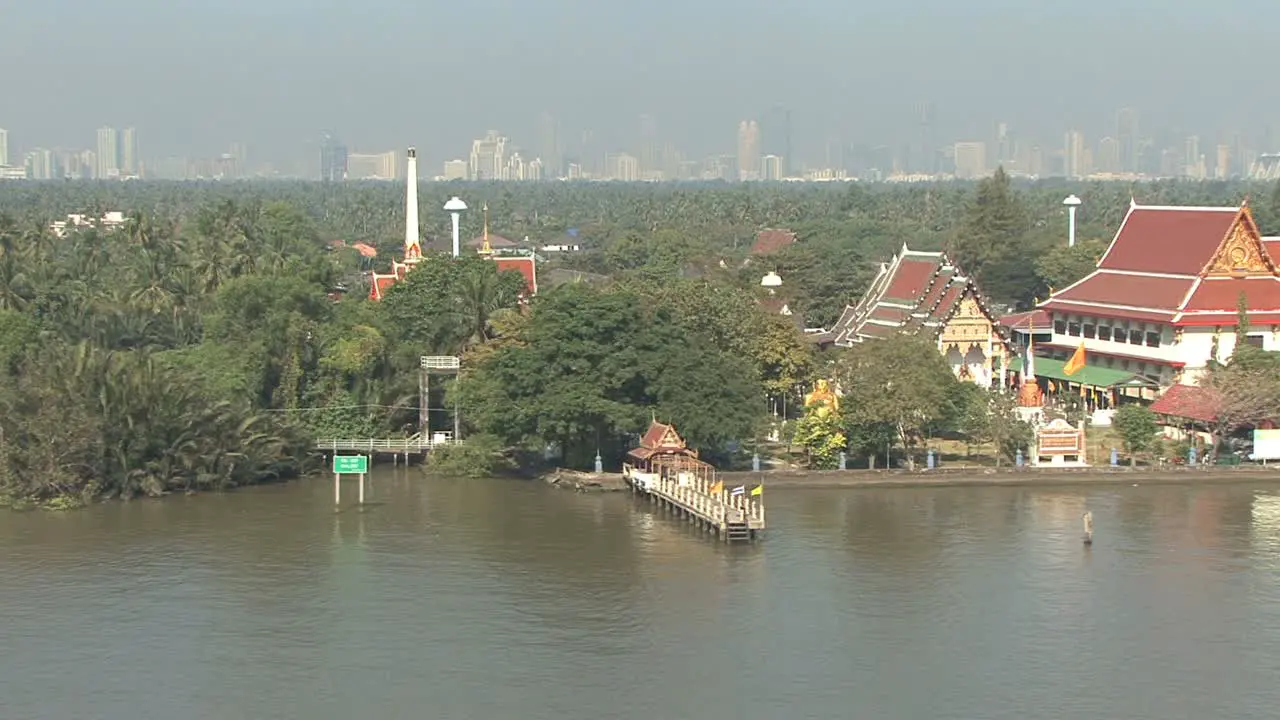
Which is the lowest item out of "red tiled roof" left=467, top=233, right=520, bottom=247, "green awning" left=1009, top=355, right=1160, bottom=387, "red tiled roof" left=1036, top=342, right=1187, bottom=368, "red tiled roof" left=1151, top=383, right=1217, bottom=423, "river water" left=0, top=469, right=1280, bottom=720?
"river water" left=0, top=469, right=1280, bottom=720

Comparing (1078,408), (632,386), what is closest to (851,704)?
(632,386)

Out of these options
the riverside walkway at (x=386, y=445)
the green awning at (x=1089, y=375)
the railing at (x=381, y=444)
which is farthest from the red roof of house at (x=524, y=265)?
the green awning at (x=1089, y=375)

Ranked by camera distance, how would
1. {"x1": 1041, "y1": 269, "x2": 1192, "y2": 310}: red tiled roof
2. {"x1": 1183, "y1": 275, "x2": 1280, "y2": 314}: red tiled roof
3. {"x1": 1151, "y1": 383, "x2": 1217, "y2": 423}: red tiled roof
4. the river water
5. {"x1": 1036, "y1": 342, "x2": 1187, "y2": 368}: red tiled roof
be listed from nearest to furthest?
the river water
{"x1": 1151, "y1": 383, "x2": 1217, "y2": 423}: red tiled roof
{"x1": 1036, "y1": 342, "x2": 1187, "y2": 368}: red tiled roof
{"x1": 1183, "y1": 275, "x2": 1280, "y2": 314}: red tiled roof
{"x1": 1041, "y1": 269, "x2": 1192, "y2": 310}: red tiled roof

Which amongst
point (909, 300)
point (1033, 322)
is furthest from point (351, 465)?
point (1033, 322)

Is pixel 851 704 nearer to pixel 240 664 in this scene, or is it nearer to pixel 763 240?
pixel 240 664

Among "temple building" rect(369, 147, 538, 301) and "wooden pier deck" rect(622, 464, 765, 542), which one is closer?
"wooden pier deck" rect(622, 464, 765, 542)

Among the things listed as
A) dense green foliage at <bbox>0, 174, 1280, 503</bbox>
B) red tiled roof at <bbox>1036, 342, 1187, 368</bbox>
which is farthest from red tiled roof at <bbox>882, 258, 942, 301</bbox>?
dense green foliage at <bbox>0, 174, 1280, 503</bbox>

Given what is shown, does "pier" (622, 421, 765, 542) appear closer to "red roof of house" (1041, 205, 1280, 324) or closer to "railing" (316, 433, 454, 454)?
"railing" (316, 433, 454, 454)
